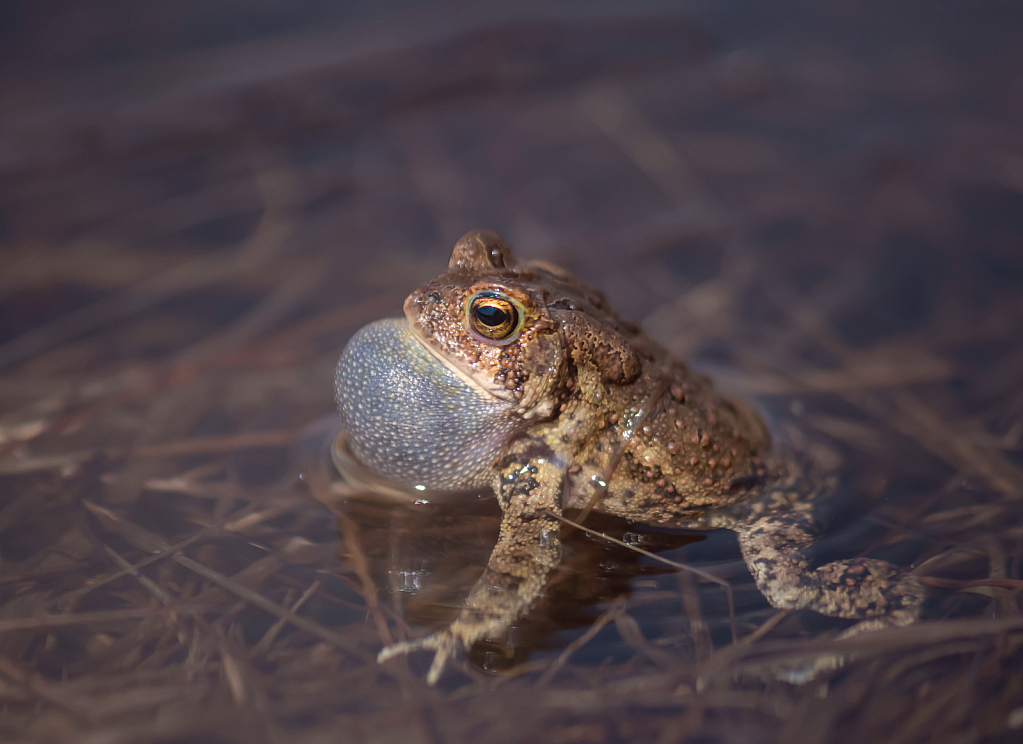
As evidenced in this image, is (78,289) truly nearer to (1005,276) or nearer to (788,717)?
(788,717)

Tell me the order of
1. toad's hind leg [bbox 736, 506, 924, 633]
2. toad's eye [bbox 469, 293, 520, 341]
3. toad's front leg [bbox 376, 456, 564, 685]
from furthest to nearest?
1. toad's hind leg [bbox 736, 506, 924, 633]
2. toad's front leg [bbox 376, 456, 564, 685]
3. toad's eye [bbox 469, 293, 520, 341]

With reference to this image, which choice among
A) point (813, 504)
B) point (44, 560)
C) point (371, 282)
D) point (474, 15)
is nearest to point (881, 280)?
point (813, 504)

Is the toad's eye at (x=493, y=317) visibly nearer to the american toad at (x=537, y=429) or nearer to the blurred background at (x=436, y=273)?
the american toad at (x=537, y=429)

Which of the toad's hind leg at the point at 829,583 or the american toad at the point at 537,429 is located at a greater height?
the american toad at the point at 537,429

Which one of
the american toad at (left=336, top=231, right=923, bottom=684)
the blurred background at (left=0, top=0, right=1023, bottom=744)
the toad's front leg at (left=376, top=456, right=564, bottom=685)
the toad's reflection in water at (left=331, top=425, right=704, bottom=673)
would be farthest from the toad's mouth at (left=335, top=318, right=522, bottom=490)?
the blurred background at (left=0, top=0, right=1023, bottom=744)

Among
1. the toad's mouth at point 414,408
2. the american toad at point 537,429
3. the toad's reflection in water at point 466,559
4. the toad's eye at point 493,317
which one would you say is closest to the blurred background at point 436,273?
the toad's reflection in water at point 466,559

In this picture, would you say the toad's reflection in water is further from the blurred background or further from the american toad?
the american toad
